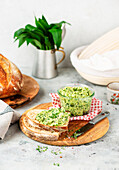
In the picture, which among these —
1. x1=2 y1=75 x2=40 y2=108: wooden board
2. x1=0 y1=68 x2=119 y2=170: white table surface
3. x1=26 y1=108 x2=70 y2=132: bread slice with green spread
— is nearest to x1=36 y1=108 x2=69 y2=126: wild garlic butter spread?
x1=26 y1=108 x2=70 y2=132: bread slice with green spread

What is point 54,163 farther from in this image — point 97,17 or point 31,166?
point 97,17

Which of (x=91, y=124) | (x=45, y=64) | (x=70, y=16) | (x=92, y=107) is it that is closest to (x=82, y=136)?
(x=91, y=124)

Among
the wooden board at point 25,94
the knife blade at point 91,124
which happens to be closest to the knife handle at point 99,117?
the knife blade at point 91,124

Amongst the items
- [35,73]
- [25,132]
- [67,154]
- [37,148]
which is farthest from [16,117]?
[35,73]

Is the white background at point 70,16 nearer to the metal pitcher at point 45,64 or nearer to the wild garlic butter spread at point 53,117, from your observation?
the metal pitcher at point 45,64

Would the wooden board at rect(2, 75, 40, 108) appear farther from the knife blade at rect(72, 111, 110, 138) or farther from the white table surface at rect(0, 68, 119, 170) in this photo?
the knife blade at rect(72, 111, 110, 138)

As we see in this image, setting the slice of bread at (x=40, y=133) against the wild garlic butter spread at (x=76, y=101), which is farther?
the wild garlic butter spread at (x=76, y=101)

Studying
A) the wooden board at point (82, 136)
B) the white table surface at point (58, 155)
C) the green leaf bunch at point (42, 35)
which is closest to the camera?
the white table surface at point (58, 155)
